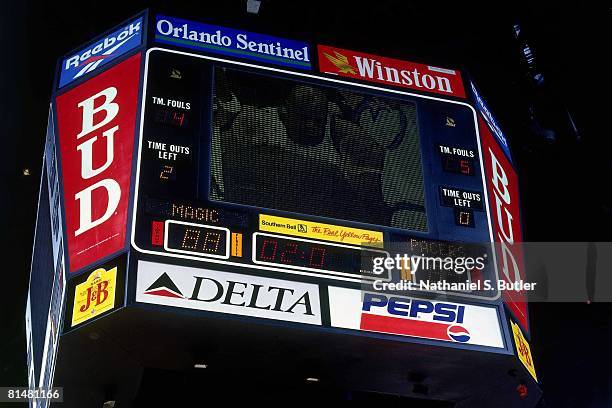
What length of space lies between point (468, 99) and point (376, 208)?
4.33 ft

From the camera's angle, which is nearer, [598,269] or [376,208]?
[376,208]

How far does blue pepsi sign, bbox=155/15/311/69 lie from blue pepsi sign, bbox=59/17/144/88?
16 cm

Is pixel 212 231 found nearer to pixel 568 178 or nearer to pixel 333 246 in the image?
pixel 333 246

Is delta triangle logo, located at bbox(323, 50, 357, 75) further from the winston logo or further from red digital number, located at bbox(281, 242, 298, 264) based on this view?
Result: the winston logo

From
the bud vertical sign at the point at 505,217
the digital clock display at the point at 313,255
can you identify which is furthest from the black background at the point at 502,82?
the digital clock display at the point at 313,255

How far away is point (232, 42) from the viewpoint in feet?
21.3

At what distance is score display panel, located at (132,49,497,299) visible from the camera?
550cm

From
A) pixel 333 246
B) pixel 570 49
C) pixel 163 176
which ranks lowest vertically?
pixel 333 246

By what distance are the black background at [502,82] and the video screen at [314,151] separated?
66cm

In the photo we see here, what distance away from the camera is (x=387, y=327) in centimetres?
555

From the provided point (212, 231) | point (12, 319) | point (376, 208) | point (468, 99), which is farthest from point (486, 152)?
point (12, 319)

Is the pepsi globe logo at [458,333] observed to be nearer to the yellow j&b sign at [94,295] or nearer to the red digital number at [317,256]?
the red digital number at [317,256]

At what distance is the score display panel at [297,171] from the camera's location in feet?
18.1

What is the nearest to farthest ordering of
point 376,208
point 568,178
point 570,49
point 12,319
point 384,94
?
point 376,208 < point 384,94 < point 570,49 < point 568,178 < point 12,319
